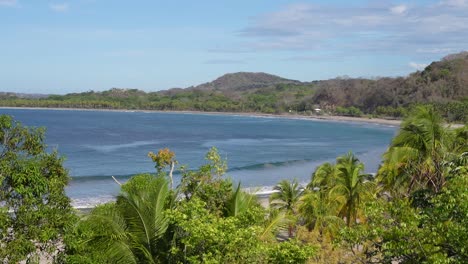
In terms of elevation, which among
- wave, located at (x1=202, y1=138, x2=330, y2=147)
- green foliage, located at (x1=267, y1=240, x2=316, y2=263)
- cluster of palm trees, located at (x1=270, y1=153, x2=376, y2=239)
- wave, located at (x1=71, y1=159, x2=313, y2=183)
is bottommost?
wave, located at (x1=202, y1=138, x2=330, y2=147)

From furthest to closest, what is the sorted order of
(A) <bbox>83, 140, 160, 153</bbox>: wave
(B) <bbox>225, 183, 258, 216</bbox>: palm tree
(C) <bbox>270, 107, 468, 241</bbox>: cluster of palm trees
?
1. (A) <bbox>83, 140, 160, 153</bbox>: wave
2. (C) <bbox>270, 107, 468, 241</bbox>: cluster of palm trees
3. (B) <bbox>225, 183, 258, 216</bbox>: palm tree

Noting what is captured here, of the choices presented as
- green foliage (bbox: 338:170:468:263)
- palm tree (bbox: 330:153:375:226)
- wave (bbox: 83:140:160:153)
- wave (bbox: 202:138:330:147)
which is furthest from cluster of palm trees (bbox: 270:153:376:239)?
wave (bbox: 202:138:330:147)

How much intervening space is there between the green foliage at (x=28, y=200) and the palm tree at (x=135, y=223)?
111cm

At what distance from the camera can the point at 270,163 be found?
64375 mm

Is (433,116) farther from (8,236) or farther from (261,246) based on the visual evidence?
(8,236)

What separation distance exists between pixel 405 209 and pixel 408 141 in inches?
437

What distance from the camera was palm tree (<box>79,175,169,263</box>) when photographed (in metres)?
10.5

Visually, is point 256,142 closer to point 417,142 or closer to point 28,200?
point 417,142

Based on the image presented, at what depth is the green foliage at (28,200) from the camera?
8906 mm

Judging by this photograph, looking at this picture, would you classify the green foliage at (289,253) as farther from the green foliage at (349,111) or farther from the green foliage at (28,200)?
the green foliage at (349,111)

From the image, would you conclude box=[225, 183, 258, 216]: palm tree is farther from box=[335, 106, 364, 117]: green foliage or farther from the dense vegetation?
box=[335, 106, 364, 117]: green foliage

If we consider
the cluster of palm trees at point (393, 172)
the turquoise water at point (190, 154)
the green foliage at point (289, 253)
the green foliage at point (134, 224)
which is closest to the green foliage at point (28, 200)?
the green foliage at point (134, 224)

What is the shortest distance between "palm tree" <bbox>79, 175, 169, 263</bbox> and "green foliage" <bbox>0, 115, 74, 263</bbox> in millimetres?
1111

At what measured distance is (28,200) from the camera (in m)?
8.97
